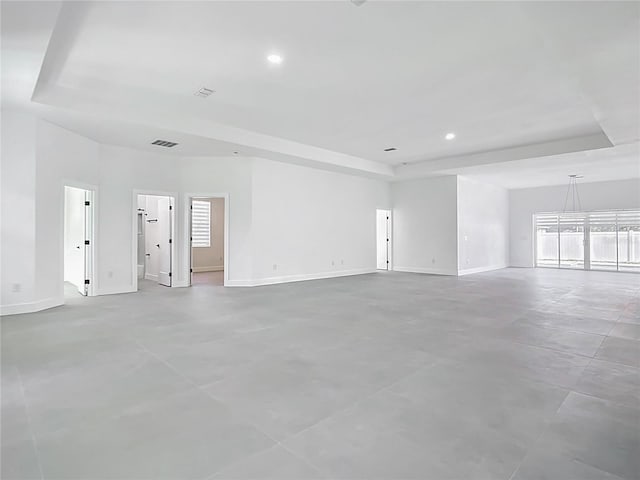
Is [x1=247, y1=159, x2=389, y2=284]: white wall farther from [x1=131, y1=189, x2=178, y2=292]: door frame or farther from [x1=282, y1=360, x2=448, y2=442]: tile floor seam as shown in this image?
[x1=282, y1=360, x2=448, y2=442]: tile floor seam

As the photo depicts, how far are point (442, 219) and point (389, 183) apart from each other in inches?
88.9

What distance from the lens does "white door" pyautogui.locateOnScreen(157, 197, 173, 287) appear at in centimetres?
835

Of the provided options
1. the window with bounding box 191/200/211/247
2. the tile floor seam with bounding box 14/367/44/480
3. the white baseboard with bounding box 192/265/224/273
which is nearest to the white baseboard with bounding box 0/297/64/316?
the tile floor seam with bounding box 14/367/44/480

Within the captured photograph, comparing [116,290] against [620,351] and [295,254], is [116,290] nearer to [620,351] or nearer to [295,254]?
[295,254]

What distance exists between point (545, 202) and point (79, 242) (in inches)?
575

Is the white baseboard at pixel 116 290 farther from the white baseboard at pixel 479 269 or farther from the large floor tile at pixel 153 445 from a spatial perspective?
the white baseboard at pixel 479 269

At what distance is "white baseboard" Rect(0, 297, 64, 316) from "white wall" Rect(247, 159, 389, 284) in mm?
3772

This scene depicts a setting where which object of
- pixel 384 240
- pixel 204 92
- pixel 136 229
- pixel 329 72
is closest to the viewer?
pixel 329 72

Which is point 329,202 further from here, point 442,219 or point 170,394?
point 170,394

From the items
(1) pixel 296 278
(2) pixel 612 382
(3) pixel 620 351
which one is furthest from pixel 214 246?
(2) pixel 612 382

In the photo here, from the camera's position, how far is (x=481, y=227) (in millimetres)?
11656

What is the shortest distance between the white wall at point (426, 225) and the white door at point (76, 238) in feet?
28.8

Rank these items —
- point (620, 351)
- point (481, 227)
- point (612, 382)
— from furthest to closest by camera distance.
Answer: point (481, 227) < point (620, 351) < point (612, 382)

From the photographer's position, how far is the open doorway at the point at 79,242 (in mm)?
6910
